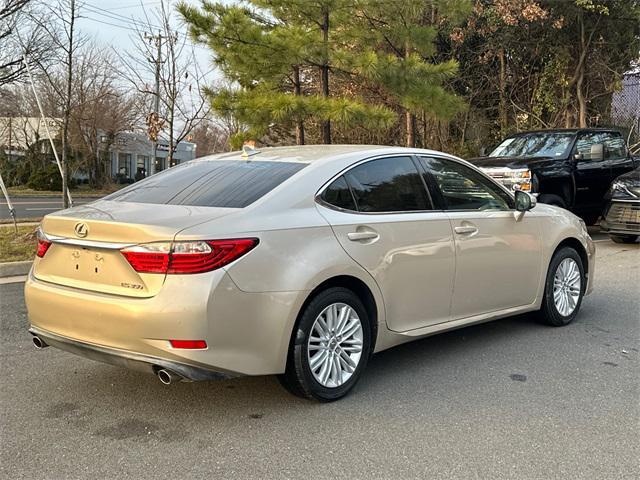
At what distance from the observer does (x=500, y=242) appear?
16.3 ft

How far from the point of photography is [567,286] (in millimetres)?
5707

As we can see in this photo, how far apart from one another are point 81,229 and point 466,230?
2.71 meters

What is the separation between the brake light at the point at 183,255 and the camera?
10.8 ft

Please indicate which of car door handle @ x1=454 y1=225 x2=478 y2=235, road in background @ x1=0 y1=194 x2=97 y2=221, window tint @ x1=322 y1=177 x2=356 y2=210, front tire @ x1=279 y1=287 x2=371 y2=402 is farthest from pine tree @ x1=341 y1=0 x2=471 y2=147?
road in background @ x1=0 y1=194 x2=97 y2=221

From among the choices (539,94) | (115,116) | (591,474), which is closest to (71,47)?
(591,474)

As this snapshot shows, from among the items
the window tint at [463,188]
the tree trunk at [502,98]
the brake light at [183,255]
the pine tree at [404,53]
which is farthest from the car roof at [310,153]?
the tree trunk at [502,98]

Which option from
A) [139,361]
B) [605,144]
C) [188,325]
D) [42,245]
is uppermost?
[605,144]

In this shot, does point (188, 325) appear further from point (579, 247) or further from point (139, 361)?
point (579, 247)

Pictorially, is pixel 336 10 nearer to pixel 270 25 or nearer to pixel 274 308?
pixel 270 25

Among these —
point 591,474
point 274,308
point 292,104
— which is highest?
point 292,104

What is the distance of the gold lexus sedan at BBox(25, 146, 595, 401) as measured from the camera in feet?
10.9

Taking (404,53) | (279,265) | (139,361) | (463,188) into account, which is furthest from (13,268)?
(404,53)

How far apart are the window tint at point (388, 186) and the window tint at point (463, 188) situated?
21 cm

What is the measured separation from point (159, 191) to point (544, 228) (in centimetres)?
329
